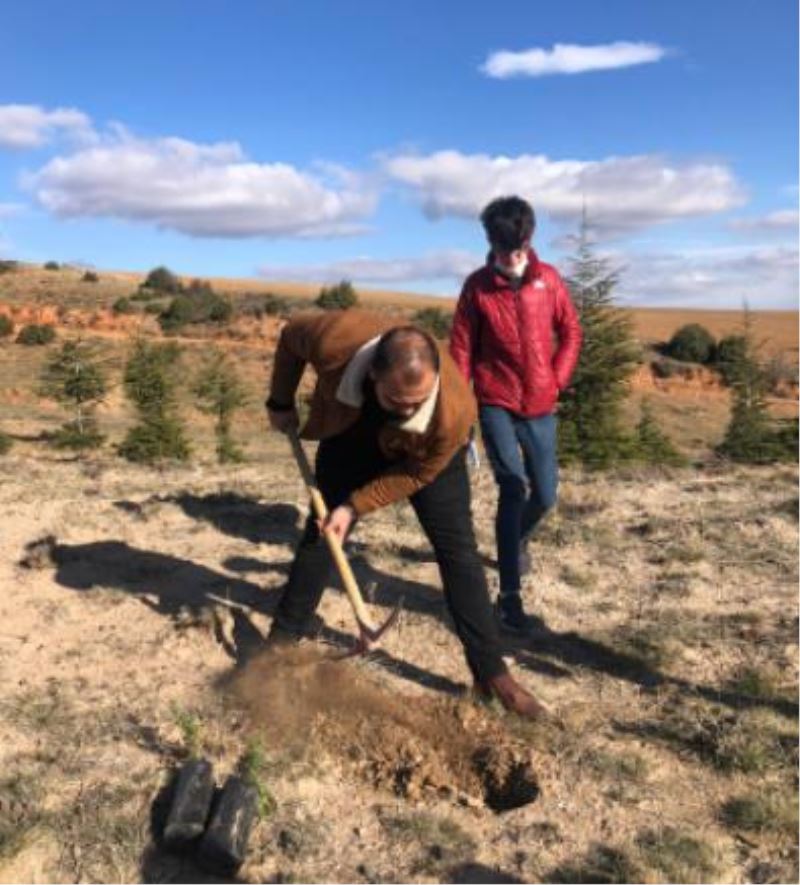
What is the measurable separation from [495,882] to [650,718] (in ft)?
4.20

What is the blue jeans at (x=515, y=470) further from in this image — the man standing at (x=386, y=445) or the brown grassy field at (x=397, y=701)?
the man standing at (x=386, y=445)

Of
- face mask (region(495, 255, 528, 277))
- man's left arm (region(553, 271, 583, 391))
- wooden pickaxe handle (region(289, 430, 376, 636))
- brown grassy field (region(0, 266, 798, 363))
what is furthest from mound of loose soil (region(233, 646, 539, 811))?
brown grassy field (region(0, 266, 798, 363))

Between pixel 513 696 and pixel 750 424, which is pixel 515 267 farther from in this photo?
pixel 750 424

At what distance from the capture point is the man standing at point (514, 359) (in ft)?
14.4

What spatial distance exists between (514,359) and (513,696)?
1.53 metres

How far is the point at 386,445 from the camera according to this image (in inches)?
138

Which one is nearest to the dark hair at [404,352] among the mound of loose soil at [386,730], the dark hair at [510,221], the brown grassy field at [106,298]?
the dark hair at [510,221]

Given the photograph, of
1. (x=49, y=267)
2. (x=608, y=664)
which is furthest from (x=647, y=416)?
(x=49, y=267)

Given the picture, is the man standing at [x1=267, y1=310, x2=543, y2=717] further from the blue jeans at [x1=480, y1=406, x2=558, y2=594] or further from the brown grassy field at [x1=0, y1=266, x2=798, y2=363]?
the brown grassy field at [x1=0, y1=266, x2=798, y2=363]

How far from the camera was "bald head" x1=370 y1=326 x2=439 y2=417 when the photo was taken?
9.78 ft

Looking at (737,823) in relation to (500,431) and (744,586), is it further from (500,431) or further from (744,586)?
(744,586)

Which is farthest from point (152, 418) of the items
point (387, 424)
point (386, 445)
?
point (387, 424)

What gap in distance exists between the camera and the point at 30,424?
21859 millimetres

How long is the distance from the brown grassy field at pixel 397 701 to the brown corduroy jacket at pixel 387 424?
0.93 meters
